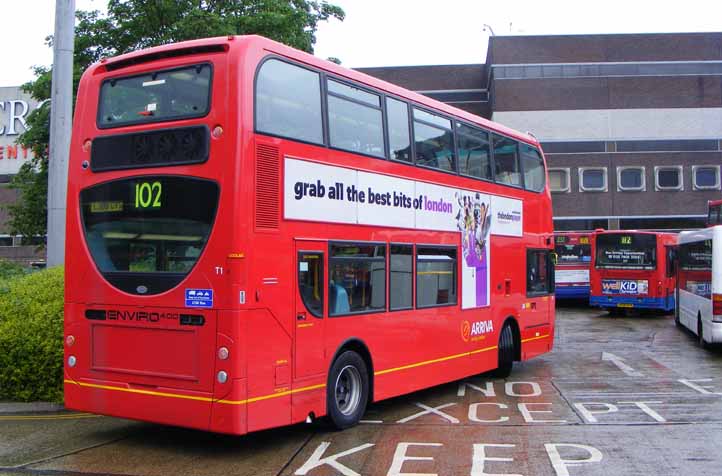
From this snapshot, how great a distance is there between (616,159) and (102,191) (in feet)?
130

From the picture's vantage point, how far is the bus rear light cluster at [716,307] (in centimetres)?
1469

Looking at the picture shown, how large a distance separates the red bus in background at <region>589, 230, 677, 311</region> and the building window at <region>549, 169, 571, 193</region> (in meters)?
16.7

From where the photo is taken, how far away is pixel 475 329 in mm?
11609

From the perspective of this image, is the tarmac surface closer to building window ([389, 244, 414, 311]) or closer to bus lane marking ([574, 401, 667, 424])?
bus lane marking ([574, 401, 667, 424])

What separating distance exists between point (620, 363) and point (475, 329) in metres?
4.46

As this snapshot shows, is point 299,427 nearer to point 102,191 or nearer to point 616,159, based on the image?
point 102,191

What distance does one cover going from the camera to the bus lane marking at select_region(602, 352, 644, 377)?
519 inches

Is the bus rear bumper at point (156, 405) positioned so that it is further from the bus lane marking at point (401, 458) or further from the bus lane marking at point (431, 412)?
the bus lane marking at point (431, 412)

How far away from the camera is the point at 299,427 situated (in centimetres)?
873

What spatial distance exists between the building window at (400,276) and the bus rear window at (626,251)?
60.5 feet

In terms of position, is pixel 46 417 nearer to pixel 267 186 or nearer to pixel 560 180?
pixel 267 186

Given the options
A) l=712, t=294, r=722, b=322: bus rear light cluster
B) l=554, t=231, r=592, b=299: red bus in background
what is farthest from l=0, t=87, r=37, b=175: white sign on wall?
l=712, t=294, r=722, b=322: bus rear light cluster

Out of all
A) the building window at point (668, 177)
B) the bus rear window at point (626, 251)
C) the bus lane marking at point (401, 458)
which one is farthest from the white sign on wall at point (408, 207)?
the building window at point (668, 177)

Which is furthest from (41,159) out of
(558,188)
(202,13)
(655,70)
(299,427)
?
(655,70)
